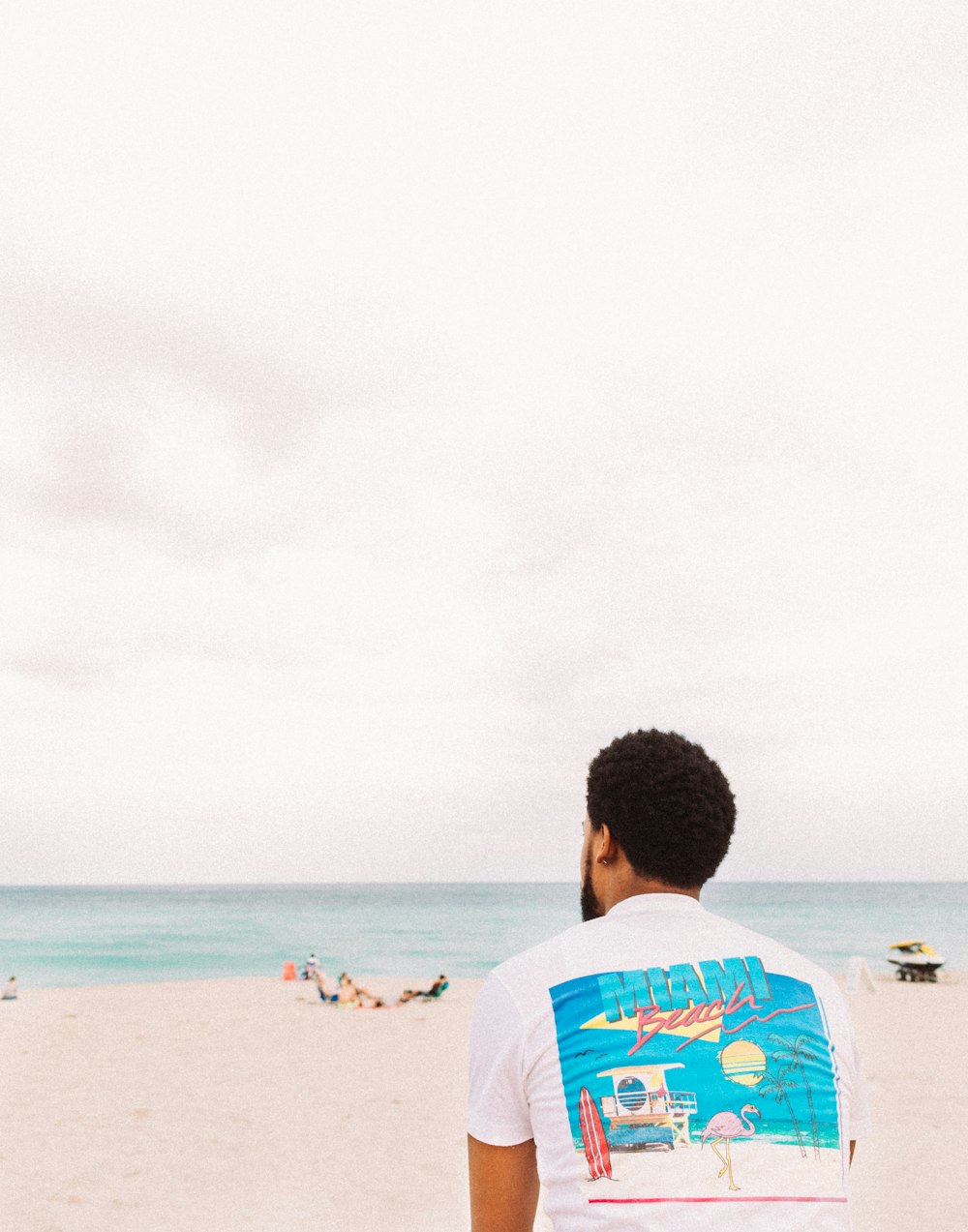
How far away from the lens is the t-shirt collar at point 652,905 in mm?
2027

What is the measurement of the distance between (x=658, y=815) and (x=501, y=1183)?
2.52ft

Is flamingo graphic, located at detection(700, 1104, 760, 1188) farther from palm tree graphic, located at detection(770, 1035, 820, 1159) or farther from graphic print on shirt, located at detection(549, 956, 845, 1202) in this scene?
palm tree graphic, located at detection(770, 1035, 820, 1159)

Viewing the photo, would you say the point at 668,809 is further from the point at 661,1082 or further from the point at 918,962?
the point at 918,962

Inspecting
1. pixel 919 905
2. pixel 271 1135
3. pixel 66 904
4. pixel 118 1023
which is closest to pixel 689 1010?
pixel 271 1135

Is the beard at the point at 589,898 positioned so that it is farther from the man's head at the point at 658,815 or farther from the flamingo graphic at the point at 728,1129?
the flamingo graphic at the point at 728,1129

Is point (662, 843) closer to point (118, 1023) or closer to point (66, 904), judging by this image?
point (118, 1023)

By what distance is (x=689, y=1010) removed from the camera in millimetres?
1847

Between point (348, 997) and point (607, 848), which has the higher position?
point (607, 848)

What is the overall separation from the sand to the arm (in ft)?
15.8

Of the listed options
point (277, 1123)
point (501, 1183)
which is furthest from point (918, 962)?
point (501, 1183)

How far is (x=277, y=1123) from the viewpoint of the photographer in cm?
850

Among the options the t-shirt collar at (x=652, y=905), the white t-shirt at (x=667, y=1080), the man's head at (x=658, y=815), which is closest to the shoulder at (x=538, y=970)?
the white t-shirt at (x=667, y=1080)

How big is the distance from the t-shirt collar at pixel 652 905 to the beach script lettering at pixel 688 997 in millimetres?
139

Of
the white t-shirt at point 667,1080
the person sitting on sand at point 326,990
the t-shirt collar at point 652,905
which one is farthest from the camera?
the person sitting on sand at point 326,990
